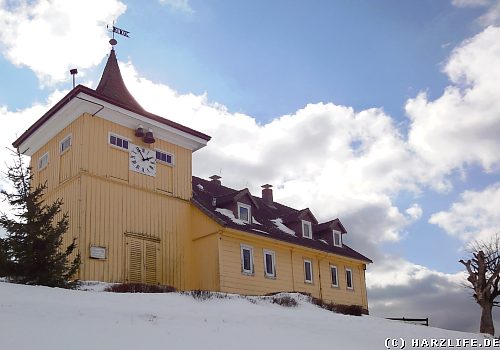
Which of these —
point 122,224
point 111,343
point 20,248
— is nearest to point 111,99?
point 122,224

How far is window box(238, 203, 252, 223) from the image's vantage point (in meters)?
32.7

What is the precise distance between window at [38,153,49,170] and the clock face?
4425 mm

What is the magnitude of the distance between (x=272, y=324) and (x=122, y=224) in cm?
1019

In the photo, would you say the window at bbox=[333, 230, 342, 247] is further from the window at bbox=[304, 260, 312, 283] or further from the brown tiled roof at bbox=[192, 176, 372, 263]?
the window at bbox=[304, 260, 312, 283]

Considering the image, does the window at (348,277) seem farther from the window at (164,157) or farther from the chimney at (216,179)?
the window at (164,157)

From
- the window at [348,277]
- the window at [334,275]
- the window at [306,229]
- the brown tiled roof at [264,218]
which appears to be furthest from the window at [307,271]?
the window at [348,277]

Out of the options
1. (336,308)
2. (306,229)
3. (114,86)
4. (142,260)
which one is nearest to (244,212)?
(306,229)

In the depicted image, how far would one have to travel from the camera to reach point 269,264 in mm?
32219

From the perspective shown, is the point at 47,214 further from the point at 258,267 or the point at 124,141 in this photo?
the point at 258,267

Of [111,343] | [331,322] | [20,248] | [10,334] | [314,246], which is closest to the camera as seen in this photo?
[10,334]

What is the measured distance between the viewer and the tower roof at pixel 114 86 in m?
30.0

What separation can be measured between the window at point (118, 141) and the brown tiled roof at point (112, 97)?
1.37m

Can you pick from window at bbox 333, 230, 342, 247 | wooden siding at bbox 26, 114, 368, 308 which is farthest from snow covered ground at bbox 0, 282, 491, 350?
window at bbox 333, 230, 342, 247

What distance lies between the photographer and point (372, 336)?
73.4 feet
